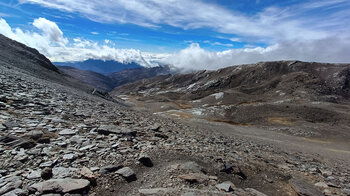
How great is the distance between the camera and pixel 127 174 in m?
7.96

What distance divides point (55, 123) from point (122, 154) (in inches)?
233

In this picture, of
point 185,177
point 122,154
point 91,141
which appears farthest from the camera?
point 91,141

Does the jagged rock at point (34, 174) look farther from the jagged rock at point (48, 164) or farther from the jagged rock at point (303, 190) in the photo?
the jagged rock at point (303, 190)

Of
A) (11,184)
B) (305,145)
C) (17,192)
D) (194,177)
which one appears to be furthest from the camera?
(305,145)

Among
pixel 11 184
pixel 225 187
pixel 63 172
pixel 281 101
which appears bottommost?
pixel 225 187

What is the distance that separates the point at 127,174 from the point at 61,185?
2560mm

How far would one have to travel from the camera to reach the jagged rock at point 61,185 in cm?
603

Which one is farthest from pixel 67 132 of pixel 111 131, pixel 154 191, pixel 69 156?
pixel 154 191

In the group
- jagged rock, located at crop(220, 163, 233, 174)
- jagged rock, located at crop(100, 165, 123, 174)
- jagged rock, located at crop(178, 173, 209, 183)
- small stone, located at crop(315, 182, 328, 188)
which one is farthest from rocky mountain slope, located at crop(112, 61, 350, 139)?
jagged rock, located at crop(100, 165, 123, 174)

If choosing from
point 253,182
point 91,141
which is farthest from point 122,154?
point 253,182

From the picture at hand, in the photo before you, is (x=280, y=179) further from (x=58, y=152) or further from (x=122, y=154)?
(x=58, y=152)

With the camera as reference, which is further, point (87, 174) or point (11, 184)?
point (87, 174)

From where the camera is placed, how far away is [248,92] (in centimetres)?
11188

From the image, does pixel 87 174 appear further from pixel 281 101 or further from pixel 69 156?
pixel 281 101
